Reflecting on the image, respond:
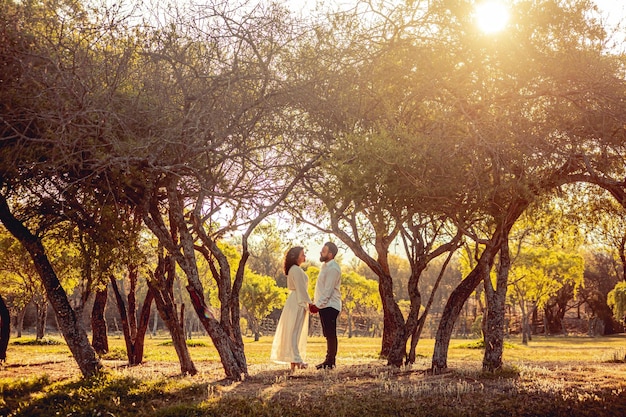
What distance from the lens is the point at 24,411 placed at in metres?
10.5

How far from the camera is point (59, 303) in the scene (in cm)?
1345

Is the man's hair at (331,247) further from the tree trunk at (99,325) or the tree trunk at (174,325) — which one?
the tree trunk at (99,325)

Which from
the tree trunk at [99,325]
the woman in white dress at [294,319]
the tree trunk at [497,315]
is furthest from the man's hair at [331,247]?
the tree trunk at [99,325]

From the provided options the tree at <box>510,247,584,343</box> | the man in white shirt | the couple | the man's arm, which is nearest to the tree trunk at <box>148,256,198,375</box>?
the couple

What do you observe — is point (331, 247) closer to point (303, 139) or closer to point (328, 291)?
point (328, 291)

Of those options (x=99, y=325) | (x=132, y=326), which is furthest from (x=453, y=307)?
(x=99, y=325)

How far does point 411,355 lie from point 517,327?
6644 centimetres

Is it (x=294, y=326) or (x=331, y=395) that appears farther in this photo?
(x=294, y=326)

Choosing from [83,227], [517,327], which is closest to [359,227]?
[83,227]

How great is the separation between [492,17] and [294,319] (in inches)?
286

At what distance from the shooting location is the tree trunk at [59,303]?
44.2 ft

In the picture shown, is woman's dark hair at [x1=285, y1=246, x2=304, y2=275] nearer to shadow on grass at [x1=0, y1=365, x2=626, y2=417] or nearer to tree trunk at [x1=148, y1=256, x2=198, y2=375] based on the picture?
shadow on grass at [x1=0, y1=365, x2=626, y2=417]

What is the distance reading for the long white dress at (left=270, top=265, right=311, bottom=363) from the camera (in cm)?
1398

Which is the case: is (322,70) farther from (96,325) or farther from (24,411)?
(96,325)
